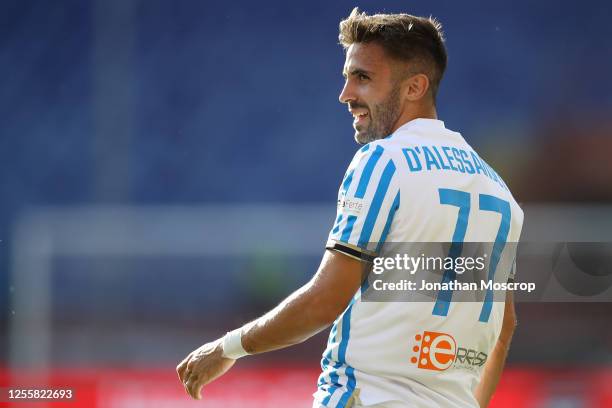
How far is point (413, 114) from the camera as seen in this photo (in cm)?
227

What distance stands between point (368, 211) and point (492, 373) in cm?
67

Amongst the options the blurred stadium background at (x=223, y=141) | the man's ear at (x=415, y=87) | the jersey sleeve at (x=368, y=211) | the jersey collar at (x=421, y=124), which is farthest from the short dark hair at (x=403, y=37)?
the blurred stadium background at (x=223, y=141)

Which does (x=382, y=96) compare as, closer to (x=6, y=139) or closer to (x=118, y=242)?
(x=118, y=242)

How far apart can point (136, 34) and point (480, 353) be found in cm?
836

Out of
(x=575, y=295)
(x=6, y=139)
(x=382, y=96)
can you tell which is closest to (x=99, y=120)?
(x=6, y=139)

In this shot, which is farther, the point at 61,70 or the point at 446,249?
the point at 61,70

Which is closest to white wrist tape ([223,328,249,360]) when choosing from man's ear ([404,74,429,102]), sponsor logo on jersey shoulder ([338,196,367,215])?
sponsor logo on jersey shoulder ([338,196,367,215])

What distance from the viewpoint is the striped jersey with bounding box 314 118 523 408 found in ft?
6.44

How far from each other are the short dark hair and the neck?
6 cm

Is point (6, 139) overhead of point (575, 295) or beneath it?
overhead

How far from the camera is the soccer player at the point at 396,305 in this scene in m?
1.95

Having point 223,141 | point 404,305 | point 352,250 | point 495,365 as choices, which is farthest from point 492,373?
point 223,141

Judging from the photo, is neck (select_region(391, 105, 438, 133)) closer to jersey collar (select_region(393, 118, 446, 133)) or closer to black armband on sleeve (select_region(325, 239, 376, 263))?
jersey collar (select_region(393, 118, 446, 133))

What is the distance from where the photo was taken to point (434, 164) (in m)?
2.04
